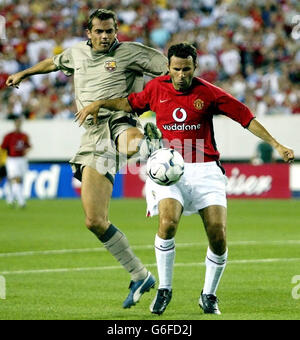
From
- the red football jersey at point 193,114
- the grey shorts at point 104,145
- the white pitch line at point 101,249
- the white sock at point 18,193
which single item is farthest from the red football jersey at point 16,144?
the red football jersey at point 193,114

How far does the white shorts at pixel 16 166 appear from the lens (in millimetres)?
22758

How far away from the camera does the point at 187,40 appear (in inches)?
1008

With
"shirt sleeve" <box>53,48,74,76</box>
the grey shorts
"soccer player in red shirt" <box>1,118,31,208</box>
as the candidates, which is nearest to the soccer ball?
the grey shorts

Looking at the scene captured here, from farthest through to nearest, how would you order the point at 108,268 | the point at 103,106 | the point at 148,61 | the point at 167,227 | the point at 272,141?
the point at 108,268 < the point at 148,61 < the point at 103,106 < the point at 167,227 < the point at 272,141

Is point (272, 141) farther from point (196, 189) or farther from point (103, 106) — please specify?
point (103, 106)

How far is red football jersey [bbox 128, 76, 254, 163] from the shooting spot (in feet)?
25.1

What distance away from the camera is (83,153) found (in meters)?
8.59

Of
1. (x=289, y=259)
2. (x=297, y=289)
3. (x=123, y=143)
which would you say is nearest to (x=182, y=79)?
(x=123, y=143)

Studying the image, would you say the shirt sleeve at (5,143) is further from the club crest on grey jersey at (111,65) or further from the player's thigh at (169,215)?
the player's thigh at (169,215)

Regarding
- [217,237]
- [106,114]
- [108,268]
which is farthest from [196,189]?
[108,268]

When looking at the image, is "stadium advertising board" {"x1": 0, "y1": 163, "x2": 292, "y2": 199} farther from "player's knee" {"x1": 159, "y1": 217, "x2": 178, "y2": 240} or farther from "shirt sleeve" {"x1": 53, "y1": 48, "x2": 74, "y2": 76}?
"player's knee" {"x1": 159, "y1": 217, "x2": 178, "y2": 240}

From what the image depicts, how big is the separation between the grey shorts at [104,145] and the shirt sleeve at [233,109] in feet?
3.70

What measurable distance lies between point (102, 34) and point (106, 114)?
74 centimetres
